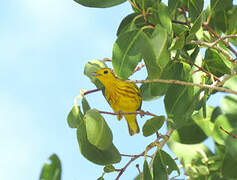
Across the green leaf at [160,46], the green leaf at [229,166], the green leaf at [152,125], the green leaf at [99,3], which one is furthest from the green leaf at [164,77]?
the green leaf at [229,166]

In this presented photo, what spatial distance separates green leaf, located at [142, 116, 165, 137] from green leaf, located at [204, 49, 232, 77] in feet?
2.23

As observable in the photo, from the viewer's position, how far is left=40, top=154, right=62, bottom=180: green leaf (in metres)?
1.45

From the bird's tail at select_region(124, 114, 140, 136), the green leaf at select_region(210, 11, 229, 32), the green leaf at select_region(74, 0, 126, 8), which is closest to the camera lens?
the green leaf at select_region(74, 0, 126, 8)

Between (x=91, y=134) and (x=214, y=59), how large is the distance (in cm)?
107

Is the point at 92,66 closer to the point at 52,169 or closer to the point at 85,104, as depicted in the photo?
the point at 85,104

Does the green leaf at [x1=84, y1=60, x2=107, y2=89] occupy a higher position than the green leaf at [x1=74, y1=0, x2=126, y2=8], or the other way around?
the green leaf at [x1=74, y1=0, x2=126, y2=8]

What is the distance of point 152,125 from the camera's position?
2.24m

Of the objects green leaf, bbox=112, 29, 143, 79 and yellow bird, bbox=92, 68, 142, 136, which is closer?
green leaf, bbox=112, 29, 143, 79

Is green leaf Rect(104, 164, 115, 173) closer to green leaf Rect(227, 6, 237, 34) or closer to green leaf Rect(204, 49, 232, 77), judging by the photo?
green leaf Rect(204, 49, 232, 77)

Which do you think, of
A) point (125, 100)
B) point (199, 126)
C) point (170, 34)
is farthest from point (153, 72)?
point (125, 100)

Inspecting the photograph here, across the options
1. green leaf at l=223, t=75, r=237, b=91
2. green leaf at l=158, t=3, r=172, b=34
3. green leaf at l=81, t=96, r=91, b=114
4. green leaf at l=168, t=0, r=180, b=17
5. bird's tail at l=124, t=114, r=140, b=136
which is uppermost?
green leaf at l=168, t=0, r=180, b=17

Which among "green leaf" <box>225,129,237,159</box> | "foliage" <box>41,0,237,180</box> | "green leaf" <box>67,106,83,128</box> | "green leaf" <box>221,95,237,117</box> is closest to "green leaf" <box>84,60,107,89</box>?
"foliage" <box>41,0,237,180</box>

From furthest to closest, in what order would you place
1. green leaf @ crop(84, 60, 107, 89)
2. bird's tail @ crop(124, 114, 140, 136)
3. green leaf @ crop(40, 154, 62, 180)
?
bird's tail @ crop(124, 114, 140, 136) → green leaf @ crop(84, 60, 107, 89) → green leaf @ crop(40, 154, 62, 180)

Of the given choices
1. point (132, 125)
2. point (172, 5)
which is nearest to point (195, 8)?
point (172, 5)
